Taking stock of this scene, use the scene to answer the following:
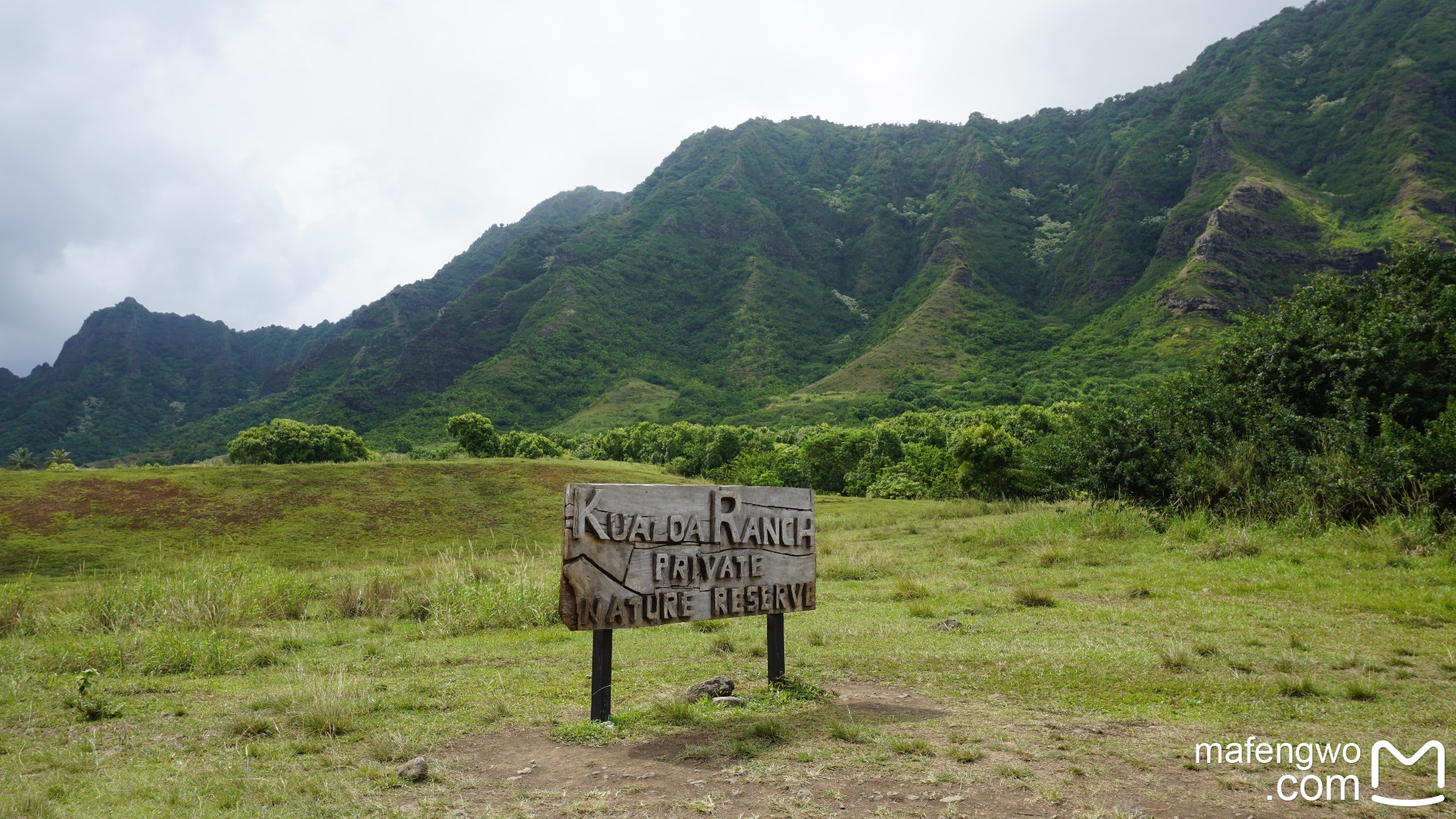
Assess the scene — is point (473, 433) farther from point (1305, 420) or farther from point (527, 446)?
point (1305, 420)

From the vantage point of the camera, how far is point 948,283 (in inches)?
5576

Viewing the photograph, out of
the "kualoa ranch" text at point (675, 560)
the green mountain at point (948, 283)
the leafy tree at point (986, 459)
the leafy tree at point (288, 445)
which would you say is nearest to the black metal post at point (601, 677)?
the "kualoa ranch" text at point (675, 560)

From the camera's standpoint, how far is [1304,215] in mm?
109438

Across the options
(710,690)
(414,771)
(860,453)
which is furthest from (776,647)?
(860,453)

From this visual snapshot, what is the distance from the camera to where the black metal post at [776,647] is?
684cm

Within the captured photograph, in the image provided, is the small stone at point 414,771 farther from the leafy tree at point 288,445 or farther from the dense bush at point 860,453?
the leafy tree at point 288,445

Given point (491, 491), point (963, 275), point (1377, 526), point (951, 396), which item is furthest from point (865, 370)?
point (1377, 526)

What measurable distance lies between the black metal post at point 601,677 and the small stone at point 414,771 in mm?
1405

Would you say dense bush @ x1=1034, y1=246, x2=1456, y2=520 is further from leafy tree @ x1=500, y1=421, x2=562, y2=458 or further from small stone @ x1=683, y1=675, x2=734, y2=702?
leafy tree @ x1=500, y1=421, x2=562, y2=458

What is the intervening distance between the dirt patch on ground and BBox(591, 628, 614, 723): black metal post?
1.54 ft

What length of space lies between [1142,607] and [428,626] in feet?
35.1

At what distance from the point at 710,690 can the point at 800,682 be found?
2.97 ft

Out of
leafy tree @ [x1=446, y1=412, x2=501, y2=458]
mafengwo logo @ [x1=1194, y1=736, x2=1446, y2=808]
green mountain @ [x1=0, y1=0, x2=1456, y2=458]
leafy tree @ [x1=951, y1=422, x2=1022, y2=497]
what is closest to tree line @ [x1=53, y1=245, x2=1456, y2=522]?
leafy tree @ [x1=951, y1=422, x2=1022, y2=497]

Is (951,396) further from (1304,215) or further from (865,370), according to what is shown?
(1304,215)
